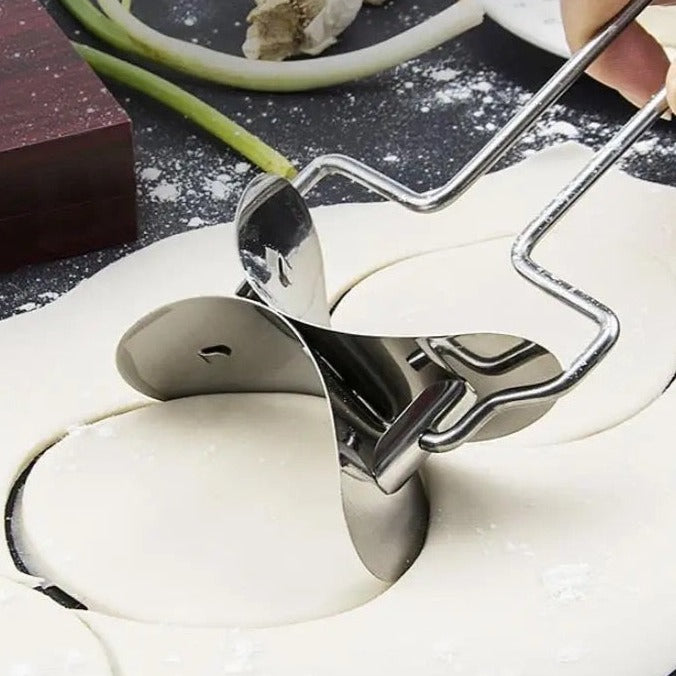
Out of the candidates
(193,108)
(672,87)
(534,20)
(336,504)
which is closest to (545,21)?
(534,20)

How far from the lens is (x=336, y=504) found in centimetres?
71

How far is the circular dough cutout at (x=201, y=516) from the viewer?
2.19 feet

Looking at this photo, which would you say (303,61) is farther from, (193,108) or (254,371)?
(254,371)

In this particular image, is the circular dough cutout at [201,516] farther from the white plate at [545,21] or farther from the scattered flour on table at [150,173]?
the white plate at [545,21]

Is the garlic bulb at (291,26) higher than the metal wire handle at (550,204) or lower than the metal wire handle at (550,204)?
lower

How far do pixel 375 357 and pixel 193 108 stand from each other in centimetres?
45

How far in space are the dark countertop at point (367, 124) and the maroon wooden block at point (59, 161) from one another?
0.07 feet

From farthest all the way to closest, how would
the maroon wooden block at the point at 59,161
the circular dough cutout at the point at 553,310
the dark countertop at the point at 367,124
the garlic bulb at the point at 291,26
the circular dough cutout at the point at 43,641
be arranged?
the garlic bulb at the point at 291,26, the dark countertop at the point at 367,124, the maroon wooden block at the point at 59,161, the circular dough cutout at the point at 553,310, the circular dough cutout at the point at 43,641

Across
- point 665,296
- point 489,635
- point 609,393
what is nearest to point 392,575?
point 489,635

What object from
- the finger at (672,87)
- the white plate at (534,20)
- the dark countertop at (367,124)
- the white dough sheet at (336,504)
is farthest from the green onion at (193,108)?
the finger at (672,87)

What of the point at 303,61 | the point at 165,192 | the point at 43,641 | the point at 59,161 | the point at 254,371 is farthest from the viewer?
the point at 303,61

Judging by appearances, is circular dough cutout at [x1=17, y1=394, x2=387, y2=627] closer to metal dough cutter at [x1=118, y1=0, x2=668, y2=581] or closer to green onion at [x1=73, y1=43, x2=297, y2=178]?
metal dough cutter at [x1=118, y1=0, x2=668, y2=581]

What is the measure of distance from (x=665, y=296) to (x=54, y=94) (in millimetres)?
465

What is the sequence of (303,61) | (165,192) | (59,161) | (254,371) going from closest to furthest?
(254,371) → (59,161) → (165,192) → (303,61)
